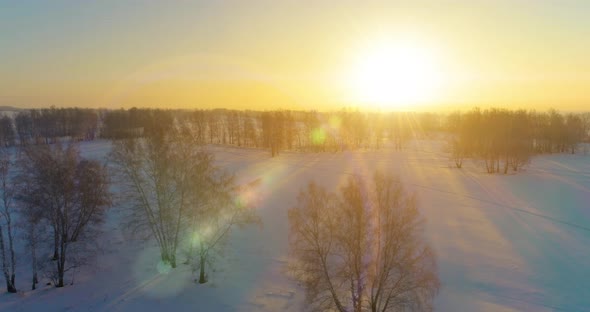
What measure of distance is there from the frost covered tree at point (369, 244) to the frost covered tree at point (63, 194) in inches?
659

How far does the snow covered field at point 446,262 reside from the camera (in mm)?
21641

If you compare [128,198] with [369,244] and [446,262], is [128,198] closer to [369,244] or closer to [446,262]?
[369,244]

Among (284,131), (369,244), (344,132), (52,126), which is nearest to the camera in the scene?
(369,244)

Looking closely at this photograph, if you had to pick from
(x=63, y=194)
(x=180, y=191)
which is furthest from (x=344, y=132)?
(x=63, y=194)

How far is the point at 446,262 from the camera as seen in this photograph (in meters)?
27.1

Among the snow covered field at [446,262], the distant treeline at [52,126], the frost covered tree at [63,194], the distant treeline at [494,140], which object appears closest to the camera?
the snow covered field at [446,262]

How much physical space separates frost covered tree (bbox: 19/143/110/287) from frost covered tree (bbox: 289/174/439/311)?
54.9 feet

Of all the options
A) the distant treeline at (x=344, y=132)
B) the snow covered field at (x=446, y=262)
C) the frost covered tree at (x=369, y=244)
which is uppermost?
the distant treeline at (x=344, y=132)

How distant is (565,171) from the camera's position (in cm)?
5978

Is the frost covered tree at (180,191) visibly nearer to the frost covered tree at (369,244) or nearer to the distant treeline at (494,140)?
the frost covered tree at (369,244)

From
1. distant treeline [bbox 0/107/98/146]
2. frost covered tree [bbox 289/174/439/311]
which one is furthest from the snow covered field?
distant treeline [bbox 0/107/98/146]

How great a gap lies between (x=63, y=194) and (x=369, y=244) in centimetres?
2046

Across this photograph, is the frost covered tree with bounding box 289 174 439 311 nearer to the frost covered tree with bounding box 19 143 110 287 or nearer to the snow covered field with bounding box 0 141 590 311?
the snow covered field with bounding box 0 141 590 311

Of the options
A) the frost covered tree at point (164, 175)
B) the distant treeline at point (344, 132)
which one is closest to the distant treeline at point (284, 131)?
the distant treeline at point (344, 132)
